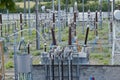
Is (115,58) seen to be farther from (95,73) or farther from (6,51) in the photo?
(6,51)

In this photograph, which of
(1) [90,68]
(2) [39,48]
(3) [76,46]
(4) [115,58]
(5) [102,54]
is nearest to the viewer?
(1) [90,68]

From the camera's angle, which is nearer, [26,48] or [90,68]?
[90,68]

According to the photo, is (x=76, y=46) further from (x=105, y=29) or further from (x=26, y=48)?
(x=105, y=29)

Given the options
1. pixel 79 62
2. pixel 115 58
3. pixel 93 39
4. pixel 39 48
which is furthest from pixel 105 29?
pixel 79 62

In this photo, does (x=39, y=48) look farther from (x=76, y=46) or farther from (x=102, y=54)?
(x=76, y=46)

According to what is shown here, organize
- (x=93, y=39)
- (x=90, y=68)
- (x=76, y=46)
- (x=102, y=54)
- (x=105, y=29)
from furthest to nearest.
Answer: (x=105, y=29), (x=93, y=39), (x=102, y=54), (x=76, y=46), (x=90, y=68)

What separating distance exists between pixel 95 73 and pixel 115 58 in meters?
1.44

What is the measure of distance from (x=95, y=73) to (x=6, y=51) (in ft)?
13.1

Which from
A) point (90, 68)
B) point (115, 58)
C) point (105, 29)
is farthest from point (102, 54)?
point (105, 29)

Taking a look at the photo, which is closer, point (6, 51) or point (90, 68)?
point (90, 68)

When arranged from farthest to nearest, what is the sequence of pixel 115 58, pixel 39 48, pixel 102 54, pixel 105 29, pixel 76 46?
pixel 105 29 < pixel 39 48 < pixel 102 54 < pixel 115 58 < pixel 76 46

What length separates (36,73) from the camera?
773 centimetres

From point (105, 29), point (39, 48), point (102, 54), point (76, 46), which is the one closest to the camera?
point (76, 46)

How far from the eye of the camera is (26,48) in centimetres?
867
